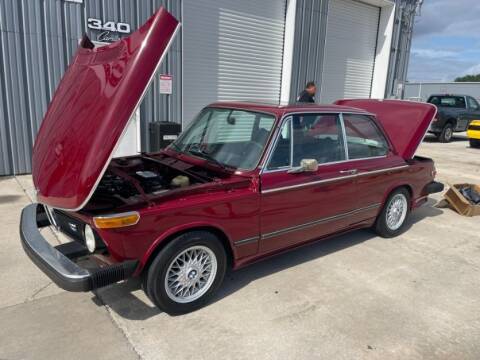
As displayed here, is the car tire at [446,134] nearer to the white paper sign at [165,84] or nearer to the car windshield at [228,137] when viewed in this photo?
the white paper sign at [165,84]

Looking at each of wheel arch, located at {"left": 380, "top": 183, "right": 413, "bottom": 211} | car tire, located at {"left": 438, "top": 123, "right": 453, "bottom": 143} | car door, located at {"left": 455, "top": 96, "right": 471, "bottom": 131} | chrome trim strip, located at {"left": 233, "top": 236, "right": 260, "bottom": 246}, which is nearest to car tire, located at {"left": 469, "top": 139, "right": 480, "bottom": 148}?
car tire, located at {"left": 438, "top": 123, "right": 453, "bottom": 143}

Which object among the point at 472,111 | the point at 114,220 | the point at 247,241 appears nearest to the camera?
the point at 114,220

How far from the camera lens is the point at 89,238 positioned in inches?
115

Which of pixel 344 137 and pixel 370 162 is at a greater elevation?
pixel 344 137

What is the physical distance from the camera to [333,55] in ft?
43.3

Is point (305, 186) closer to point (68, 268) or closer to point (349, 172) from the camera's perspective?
point (349, 172)

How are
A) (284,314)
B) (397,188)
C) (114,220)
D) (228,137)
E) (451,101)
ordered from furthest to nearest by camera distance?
(451,101) → (397,188) → (228,137) → (284,314) → (114,220)

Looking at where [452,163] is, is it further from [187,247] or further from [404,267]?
[187,247]

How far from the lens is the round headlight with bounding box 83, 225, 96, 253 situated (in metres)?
2.88

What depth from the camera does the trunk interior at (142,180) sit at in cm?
298

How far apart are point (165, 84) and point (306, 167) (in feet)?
20.1

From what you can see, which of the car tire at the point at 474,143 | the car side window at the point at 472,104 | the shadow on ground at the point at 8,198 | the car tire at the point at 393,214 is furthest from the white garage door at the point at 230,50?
the car side window at the point at 472,104

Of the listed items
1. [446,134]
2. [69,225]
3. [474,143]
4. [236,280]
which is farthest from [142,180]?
[446,134]

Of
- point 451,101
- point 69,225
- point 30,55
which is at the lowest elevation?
point 69,225
